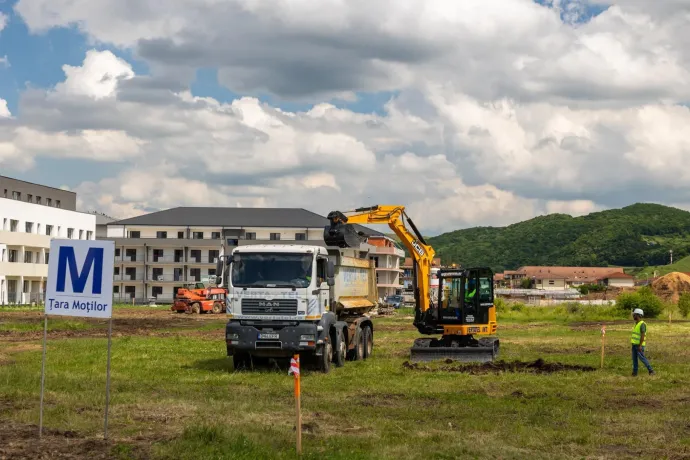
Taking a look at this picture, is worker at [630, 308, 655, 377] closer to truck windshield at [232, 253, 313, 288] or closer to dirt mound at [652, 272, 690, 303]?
truck windshield at [232, 253, 313, 288]

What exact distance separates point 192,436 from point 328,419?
349 centimetres

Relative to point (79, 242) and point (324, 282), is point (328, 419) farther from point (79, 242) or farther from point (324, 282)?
point (324, 282)

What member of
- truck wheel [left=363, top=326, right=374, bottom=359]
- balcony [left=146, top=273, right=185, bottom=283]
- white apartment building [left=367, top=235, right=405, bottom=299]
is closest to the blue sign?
truck wheel [left=363, top=326, right=374, bottom=359]

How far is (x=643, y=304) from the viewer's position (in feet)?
212

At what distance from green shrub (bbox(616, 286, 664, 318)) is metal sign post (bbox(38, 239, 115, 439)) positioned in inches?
2267

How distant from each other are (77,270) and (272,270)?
34.1 ft

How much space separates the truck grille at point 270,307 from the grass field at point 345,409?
169cm

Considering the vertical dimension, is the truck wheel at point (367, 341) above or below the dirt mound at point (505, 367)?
above

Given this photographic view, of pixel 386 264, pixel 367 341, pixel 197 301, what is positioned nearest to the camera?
pixel 367 341

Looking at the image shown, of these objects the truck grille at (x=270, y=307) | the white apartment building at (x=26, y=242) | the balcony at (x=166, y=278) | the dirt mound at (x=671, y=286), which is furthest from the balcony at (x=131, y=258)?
the truck grille at (x=270, y=307)

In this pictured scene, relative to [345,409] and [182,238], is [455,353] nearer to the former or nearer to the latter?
[345,409]

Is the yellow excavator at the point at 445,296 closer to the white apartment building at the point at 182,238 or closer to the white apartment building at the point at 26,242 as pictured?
the white apartment building at the point at 26,242

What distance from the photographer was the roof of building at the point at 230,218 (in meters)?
122

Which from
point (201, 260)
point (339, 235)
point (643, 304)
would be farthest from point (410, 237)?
point (201, 260)
